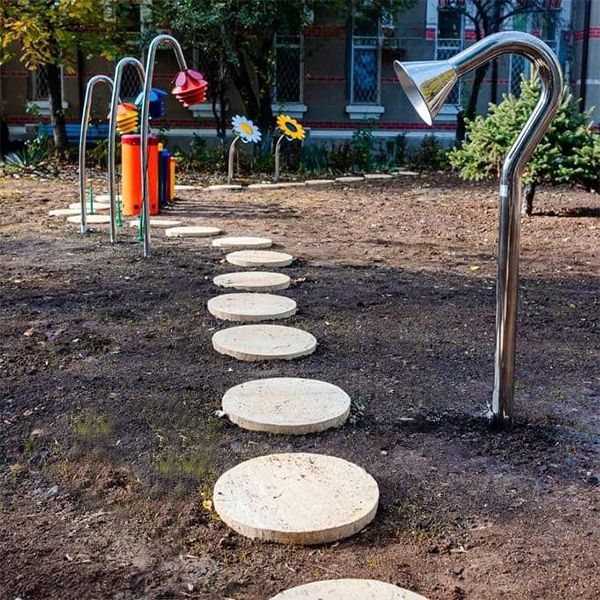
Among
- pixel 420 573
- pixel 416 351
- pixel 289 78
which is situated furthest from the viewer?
pixel 289 78

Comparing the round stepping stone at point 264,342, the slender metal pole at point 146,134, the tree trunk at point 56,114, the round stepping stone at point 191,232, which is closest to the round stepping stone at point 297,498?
the round stepping stone at point 264,342

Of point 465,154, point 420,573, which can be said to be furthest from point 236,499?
point 465,154

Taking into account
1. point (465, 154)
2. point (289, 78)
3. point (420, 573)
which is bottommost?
point (420, 573)

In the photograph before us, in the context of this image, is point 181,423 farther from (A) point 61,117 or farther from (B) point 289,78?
(B) point 289,78

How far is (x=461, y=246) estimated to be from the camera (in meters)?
8.01

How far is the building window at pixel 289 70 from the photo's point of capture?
18672mm

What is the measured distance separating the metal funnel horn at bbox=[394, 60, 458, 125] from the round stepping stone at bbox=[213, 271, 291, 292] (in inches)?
115

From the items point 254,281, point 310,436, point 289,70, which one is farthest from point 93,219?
point 289,70

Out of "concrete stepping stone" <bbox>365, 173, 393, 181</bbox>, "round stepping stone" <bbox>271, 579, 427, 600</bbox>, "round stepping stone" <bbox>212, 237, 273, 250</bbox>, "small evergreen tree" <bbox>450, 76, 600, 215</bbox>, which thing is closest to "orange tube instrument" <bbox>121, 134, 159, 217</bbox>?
"round stepping stone" <bbox>212, 237, 273, 250</bbox>

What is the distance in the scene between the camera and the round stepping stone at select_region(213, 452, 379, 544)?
2568mm

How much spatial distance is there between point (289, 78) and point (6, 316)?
49.3ft

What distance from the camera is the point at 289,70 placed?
19.2 m

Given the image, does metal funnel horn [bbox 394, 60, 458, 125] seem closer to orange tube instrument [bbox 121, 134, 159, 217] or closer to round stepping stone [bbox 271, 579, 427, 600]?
round stepping stone [bbox 271, 579, 427, 600]

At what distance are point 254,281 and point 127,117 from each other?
4.68 metres
